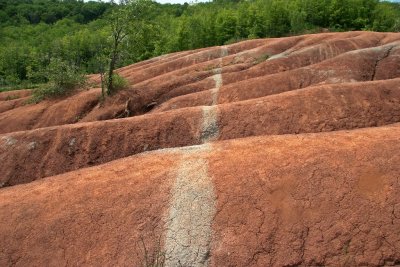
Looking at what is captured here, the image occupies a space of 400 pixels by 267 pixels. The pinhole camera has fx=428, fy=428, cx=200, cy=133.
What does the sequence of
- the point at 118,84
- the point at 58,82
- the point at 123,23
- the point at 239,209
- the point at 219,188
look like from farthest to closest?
the point at 58,82
the point at 118,84
the point at 123,23
the point at 219,188
the point at 239,209

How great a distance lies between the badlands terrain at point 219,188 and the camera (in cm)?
1307

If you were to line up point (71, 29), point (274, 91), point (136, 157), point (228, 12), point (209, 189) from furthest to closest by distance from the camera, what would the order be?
point (71, 29) < point (228, 12) < point (274, 91) < point (136, 157) < point (209, 189)

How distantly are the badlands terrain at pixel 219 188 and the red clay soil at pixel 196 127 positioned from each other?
0.06m

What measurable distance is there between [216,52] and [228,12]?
1455 inches

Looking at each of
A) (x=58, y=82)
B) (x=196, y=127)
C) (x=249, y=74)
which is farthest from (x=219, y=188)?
(x=58, y=82)

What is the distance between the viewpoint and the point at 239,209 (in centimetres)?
1427

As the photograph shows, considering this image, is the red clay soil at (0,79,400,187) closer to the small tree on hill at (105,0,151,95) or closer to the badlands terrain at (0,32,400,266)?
the badlands terrain at (0,32,400,266)

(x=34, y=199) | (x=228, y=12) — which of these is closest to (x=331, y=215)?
(x=34, y=199)

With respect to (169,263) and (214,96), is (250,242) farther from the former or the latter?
(214,96)

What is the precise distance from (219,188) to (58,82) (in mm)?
29470

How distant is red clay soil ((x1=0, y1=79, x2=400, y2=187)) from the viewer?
2188cm

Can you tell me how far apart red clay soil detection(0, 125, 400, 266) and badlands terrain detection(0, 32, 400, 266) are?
39mm

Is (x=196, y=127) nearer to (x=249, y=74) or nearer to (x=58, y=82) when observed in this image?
(x=249, y=74)

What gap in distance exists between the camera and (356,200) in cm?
Result: 1359
